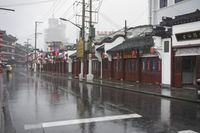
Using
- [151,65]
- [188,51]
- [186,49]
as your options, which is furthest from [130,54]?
[188,51]

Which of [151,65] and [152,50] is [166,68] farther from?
[151,65]

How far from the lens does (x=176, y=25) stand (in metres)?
25.2

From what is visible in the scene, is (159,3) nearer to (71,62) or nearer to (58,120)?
(71,62)

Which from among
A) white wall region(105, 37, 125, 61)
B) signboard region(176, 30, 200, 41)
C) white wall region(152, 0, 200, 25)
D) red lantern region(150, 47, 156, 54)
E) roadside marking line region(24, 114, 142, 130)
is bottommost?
roadside marking line region(24, 114, 142, 130)

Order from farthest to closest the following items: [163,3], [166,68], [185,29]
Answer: [163,3] → [166,68] → [185,29]

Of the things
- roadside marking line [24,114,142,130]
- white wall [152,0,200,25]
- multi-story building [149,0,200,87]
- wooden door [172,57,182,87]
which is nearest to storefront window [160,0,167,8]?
white wall [152,0,200,25]

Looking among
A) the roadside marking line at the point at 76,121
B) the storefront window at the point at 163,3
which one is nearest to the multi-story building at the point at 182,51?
the roadside marking line at the point at 76,121

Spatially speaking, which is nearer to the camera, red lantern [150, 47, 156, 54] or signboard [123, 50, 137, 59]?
red lantern [150, 47, 156, 54]

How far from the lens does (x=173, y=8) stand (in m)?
38.7

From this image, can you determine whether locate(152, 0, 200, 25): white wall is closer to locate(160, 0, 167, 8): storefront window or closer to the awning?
locate(160, 0, 167, 8): storefront window

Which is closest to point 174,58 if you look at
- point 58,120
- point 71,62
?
point 58,120

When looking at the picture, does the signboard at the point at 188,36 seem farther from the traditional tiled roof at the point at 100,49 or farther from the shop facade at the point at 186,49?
the traditional tiled roof at the point at 100,49

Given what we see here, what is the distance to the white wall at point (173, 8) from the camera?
35.7 meters

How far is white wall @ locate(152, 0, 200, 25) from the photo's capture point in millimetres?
35656
